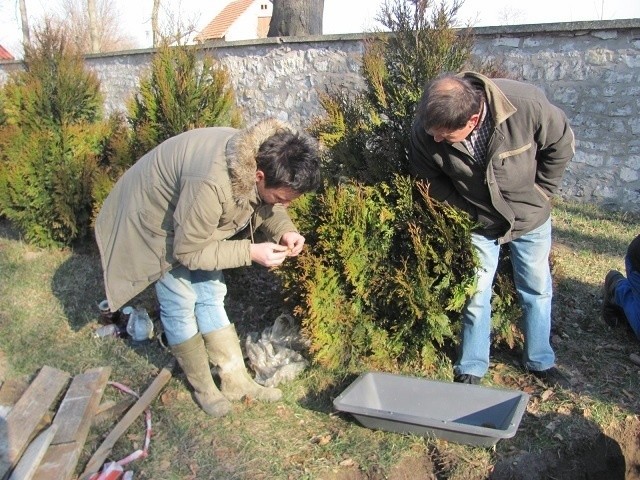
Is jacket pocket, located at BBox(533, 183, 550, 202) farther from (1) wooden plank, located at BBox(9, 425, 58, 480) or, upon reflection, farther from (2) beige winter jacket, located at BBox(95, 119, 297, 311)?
(1) wooden plank, located at BBox(9, 425, 58, 480)

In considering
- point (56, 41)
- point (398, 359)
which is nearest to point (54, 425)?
point (398, 359)

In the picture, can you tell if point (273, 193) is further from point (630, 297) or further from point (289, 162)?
point (630, 297)

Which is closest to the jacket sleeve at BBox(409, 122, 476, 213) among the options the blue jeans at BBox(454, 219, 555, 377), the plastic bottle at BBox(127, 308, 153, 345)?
the blue jeans at BBox(454, 219, 555, 377)

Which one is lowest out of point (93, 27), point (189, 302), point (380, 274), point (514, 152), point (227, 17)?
point (189, 302)

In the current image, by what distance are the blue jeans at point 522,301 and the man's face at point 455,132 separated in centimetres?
66

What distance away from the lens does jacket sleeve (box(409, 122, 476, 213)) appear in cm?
325

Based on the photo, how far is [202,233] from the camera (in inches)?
114

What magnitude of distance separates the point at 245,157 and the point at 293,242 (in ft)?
2.44

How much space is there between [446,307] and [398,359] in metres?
0.55

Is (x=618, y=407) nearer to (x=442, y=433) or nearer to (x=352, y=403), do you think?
(x=442, y=433)

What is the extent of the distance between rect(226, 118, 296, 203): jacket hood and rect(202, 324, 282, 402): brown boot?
1.06 m

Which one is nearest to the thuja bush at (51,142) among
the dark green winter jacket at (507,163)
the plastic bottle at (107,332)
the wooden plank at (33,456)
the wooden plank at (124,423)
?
the plastic bottle at (107,332)

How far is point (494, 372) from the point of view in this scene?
3.83m

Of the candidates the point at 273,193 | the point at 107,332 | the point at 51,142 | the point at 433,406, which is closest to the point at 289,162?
the point at 273,193
